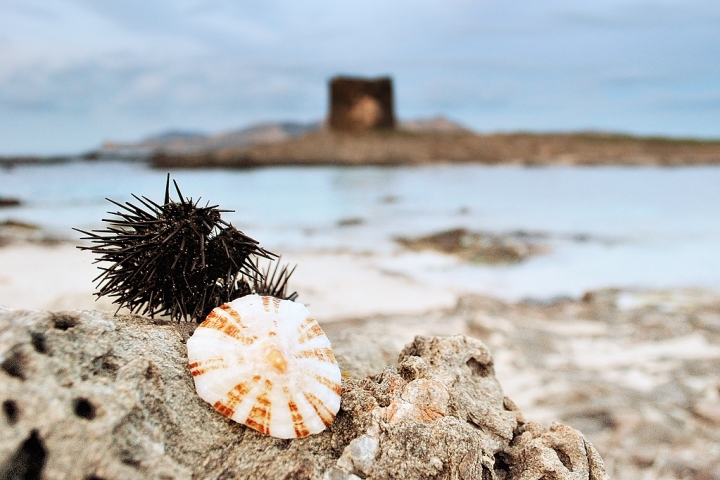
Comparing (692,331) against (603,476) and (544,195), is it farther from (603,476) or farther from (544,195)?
(544,195)

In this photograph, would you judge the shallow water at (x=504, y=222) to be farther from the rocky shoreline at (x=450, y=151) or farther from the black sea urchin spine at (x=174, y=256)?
the rocky shoreline at (x=450, y=151)

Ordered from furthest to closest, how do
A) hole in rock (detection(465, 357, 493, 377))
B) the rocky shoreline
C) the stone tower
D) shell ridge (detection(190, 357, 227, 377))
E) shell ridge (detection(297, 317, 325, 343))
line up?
the stone tower → the rocky shoreline → hole in rock (detection(465, 357, 493, 377)) → shell ridge (detection(297, 317, 325, 343)) → shell ridge (detection(190, 357, 227, 377))

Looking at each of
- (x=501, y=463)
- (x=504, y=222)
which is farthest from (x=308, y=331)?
(x=504, y=222)

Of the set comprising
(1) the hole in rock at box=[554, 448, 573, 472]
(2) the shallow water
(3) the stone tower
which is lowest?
(2) the shallow water

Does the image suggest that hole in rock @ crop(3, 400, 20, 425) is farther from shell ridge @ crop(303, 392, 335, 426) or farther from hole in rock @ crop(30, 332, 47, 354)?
shell ridge @ crop(303, 392, 335, 426)

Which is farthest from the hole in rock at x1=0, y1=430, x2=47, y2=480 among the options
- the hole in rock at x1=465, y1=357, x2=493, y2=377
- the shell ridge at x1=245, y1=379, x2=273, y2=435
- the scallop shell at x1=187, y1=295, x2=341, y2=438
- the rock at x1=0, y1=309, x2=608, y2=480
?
the hole in rock at x1=465, y1=357, x2=493, y2=377

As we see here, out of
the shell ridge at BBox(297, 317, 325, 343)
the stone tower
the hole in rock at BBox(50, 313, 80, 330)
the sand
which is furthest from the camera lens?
the stone tower

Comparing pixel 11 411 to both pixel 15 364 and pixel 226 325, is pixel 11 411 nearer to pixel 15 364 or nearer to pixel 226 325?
pixel 15 364
